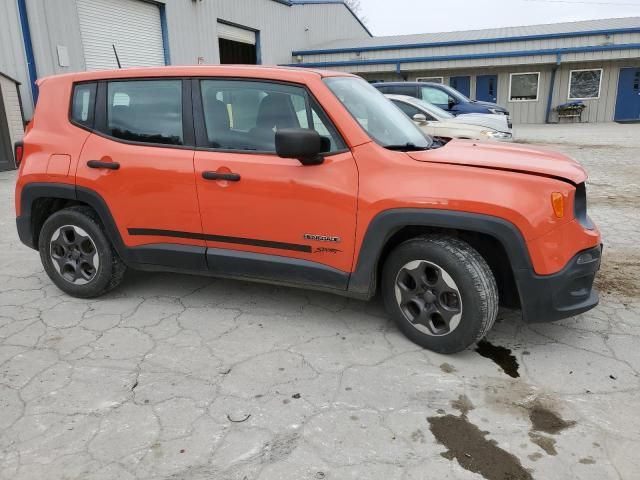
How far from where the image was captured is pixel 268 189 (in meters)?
3.14

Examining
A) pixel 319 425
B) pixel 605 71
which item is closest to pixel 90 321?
pixel 319 425

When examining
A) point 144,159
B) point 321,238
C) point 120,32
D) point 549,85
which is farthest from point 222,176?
point 549,85

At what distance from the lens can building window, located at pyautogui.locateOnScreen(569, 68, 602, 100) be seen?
24016 millimetres

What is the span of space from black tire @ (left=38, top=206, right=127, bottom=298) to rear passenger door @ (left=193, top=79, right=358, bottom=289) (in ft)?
2.88

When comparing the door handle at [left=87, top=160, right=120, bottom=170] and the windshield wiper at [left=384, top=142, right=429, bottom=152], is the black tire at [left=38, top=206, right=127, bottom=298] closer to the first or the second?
the door handle at [left=87, top=160, right=120, bottom=170]

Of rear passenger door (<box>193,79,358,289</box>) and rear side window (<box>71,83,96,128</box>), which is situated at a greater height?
rear side window (<box>71,83,96,128</box>)

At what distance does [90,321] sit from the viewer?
3576mm

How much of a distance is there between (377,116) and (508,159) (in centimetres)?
89

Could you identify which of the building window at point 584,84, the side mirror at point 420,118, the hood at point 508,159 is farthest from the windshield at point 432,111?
the building window at point 584,84

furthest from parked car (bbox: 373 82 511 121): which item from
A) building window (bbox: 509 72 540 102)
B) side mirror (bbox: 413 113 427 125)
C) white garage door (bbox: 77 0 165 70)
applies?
building window (bbox: 509 72 540 102)

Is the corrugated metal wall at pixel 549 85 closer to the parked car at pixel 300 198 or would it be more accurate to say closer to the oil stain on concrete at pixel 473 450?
the parked car at pixel 300 198

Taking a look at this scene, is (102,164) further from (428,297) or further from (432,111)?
(432,111)

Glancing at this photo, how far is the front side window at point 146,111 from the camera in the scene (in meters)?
3.44

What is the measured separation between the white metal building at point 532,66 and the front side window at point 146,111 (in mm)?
22949
